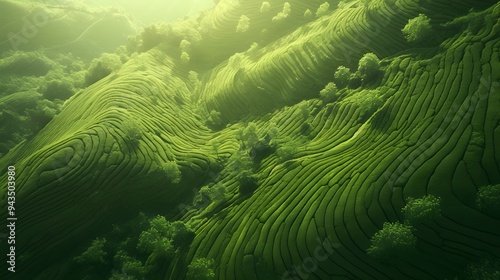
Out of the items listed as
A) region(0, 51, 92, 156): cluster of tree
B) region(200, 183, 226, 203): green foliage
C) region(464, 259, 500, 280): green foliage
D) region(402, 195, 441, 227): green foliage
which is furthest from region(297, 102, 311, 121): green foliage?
region(0, 51, 92, 156): cluster of tree

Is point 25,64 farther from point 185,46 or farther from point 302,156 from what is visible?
point 302,156

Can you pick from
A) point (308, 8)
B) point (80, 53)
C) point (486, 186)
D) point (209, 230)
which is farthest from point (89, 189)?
point (80, 53)

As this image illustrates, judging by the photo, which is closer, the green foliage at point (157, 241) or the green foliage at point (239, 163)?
the green foliage at point (157, 241)

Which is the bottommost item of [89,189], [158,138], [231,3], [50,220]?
[50,220]

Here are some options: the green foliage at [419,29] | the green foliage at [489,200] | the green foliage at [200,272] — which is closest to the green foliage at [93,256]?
the green foliage at [200,272]

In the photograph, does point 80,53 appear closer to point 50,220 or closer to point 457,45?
point 50,220

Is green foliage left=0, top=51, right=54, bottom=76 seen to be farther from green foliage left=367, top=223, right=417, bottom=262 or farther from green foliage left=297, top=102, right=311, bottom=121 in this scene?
green foliage left=367, top=223, right=417, bottom=262

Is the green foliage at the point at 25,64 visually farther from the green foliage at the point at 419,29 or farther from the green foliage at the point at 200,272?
the green foliage at the point at 419,29
